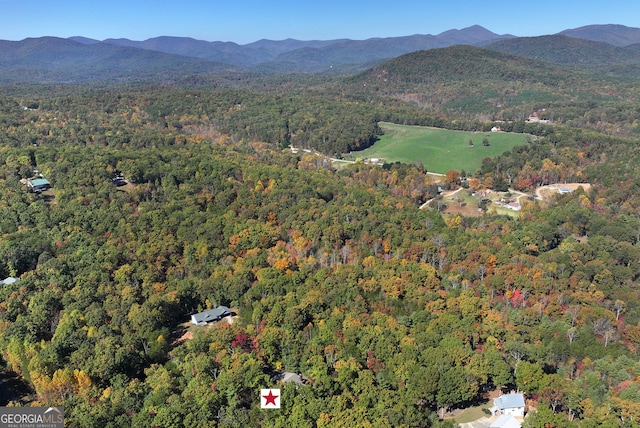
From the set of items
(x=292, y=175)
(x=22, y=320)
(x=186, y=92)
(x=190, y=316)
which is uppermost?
(x=186, y=92)

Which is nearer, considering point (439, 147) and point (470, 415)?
point (470, 415)

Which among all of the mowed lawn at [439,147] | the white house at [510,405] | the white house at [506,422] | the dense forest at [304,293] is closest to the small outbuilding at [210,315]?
the dense forest at [304,293]

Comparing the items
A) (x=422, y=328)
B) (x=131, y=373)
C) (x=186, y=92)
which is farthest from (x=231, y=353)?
(x=186, y=92)

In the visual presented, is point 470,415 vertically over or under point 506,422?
under

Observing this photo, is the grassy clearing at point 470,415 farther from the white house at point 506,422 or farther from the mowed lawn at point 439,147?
the mowed lawn at point 439,147

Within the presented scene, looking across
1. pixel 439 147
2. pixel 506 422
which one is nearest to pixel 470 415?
pixel 506 422

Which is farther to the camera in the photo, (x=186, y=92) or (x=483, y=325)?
(x=186, y=92)

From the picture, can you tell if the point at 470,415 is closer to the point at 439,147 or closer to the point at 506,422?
the point at 506,422

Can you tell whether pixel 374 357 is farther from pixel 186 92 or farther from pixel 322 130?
pixel 186 92
